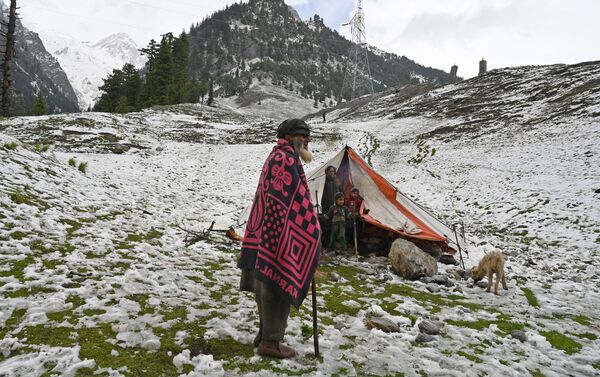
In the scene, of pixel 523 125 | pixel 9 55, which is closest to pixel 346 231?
pixel 523 125

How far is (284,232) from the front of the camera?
141 inches

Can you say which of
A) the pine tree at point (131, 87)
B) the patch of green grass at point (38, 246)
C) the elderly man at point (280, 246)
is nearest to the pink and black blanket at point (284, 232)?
the elderly man at point (280, 246)

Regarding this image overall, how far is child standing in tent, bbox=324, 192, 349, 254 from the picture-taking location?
360 inches

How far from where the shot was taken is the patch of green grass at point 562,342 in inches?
177

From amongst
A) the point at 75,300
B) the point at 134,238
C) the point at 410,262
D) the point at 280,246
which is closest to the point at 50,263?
the point at 75,300

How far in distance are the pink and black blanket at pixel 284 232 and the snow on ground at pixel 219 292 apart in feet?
3.03

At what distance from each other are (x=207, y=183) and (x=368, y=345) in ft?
53.2

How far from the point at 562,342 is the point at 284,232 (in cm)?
416

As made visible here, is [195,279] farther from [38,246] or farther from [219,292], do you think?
[38,246]

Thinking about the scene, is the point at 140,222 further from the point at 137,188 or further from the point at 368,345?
the point at 368,345

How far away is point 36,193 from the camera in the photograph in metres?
8.02

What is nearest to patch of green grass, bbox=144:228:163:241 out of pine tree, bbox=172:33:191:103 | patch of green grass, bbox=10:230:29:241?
patch of green grass, bbox=10:230:29:241

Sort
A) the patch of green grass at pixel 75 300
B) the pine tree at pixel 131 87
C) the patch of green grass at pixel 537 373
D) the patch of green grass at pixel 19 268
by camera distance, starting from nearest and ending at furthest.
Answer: the patch of green grass at pixel 537 373 < the patch of green grass at pixel 75 300 < the patch of green grass at pixel 19 268 < the pine tree at pixel 131 87

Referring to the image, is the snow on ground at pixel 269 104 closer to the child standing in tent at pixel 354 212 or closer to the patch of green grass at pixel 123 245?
the child standing in tent at pixel 354 212
